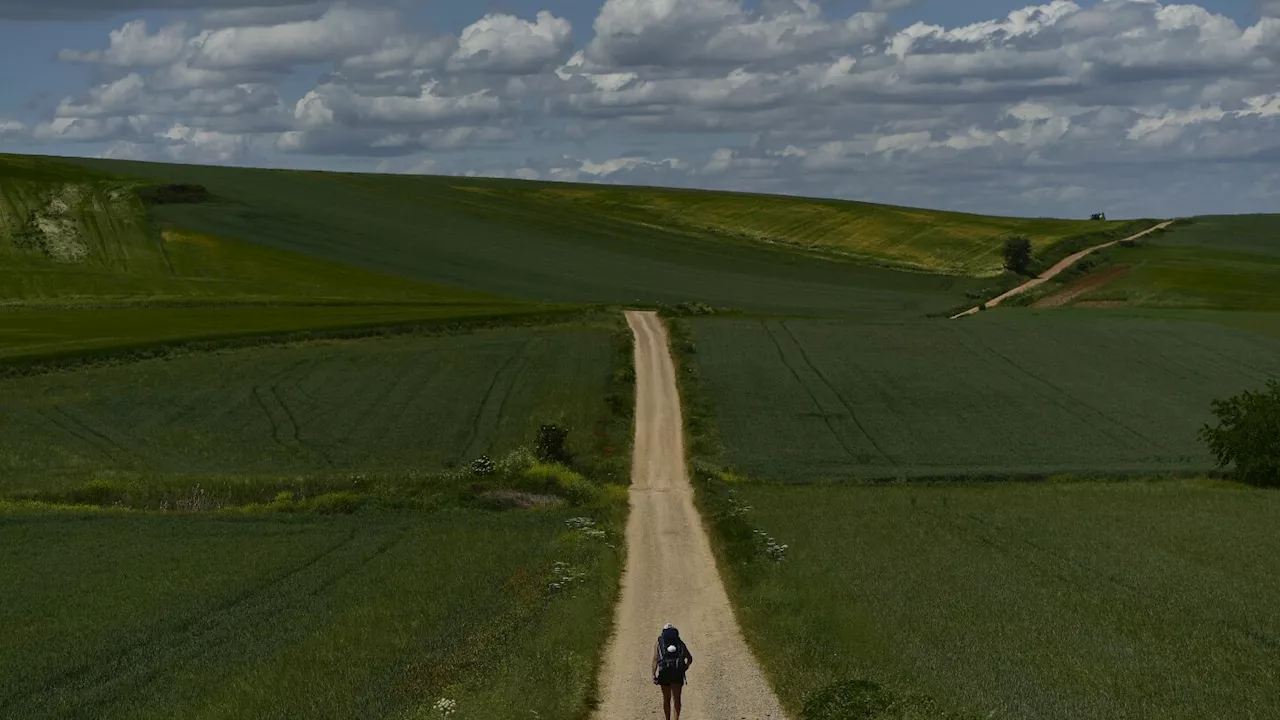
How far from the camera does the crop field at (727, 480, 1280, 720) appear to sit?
2105cm

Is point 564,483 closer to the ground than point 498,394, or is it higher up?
closer to the ground

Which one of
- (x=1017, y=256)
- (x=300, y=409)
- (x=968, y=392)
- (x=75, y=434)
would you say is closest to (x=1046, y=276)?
(x=1017, y=256)

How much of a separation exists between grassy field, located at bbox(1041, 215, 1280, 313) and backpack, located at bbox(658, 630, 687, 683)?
92.3 meters

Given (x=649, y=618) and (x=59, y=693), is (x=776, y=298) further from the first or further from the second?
(x=59, y=693)

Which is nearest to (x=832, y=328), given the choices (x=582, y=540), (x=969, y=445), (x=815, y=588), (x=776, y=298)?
(x=776, y=298)

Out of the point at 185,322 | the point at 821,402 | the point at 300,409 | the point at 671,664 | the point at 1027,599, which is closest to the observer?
the point at 671,664

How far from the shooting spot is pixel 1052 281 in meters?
118

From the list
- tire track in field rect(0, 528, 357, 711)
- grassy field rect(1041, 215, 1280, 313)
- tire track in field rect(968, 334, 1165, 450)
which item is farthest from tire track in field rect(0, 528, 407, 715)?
grassy field rect(1041, 215, 1280, 313)

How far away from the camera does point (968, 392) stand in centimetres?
6375

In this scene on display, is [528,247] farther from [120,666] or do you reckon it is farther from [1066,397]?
[120,666]

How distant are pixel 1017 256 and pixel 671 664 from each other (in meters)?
112

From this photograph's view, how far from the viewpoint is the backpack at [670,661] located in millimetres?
19812

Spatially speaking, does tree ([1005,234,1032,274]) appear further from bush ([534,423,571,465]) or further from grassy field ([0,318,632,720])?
bush ([534,423,571,465])

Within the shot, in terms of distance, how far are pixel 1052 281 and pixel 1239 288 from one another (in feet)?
49.5
